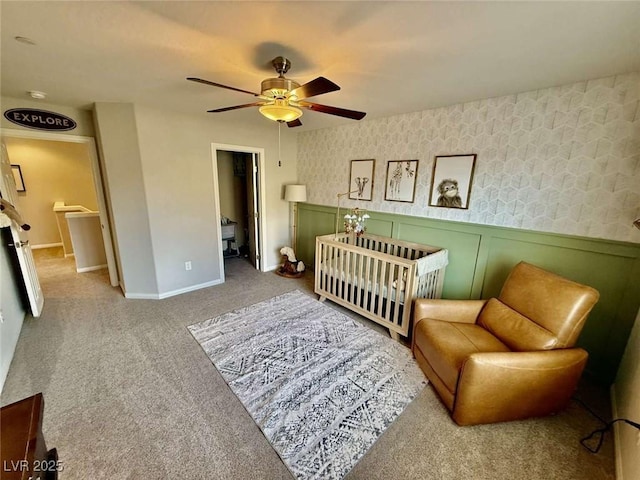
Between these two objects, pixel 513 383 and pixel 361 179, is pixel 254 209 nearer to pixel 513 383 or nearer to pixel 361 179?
pixel 361 179

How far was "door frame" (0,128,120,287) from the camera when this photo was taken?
2.80m

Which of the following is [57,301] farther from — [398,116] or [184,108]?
[398,116]

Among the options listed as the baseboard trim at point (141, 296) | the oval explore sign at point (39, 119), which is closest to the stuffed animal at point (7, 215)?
the oval explore sign at point (39, 119)

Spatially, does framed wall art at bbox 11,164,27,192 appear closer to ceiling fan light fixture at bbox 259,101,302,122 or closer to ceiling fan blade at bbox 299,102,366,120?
ceiling fan light fixture at bbox 259,101,302,122

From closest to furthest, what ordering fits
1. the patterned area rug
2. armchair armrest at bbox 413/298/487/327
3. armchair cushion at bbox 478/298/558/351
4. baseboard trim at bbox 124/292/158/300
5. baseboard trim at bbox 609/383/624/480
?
baseboard trim at bbox 609/383/624/480 → the patterned area rug → armchair cushion at bbox 478/298/558/351 → armchair armrest at bbox 413/298/487/327 → baseboard trim at bbox 124/292/158/300

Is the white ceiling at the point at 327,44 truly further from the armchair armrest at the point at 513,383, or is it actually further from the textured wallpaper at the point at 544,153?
the armchair armrest at the point at 513,383

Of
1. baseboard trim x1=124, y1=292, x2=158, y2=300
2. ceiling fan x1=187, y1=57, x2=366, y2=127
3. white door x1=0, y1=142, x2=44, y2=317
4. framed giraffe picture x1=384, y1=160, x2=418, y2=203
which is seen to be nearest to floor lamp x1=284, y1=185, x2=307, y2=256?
framed giraffe picture x1=384, y1=160, x2=418, y2=203

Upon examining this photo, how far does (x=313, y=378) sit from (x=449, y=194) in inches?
91.1

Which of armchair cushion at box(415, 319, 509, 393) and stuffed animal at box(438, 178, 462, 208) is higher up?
stuffed animal at box(438, 178, 462, 208)

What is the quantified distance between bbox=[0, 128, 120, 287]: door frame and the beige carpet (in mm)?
1184

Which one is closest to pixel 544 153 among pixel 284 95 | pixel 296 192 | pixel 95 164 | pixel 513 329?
pixel 513 329

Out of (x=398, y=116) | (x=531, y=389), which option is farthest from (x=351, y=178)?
(x=531, y=389)

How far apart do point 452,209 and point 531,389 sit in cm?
176

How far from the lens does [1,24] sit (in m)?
1.38
